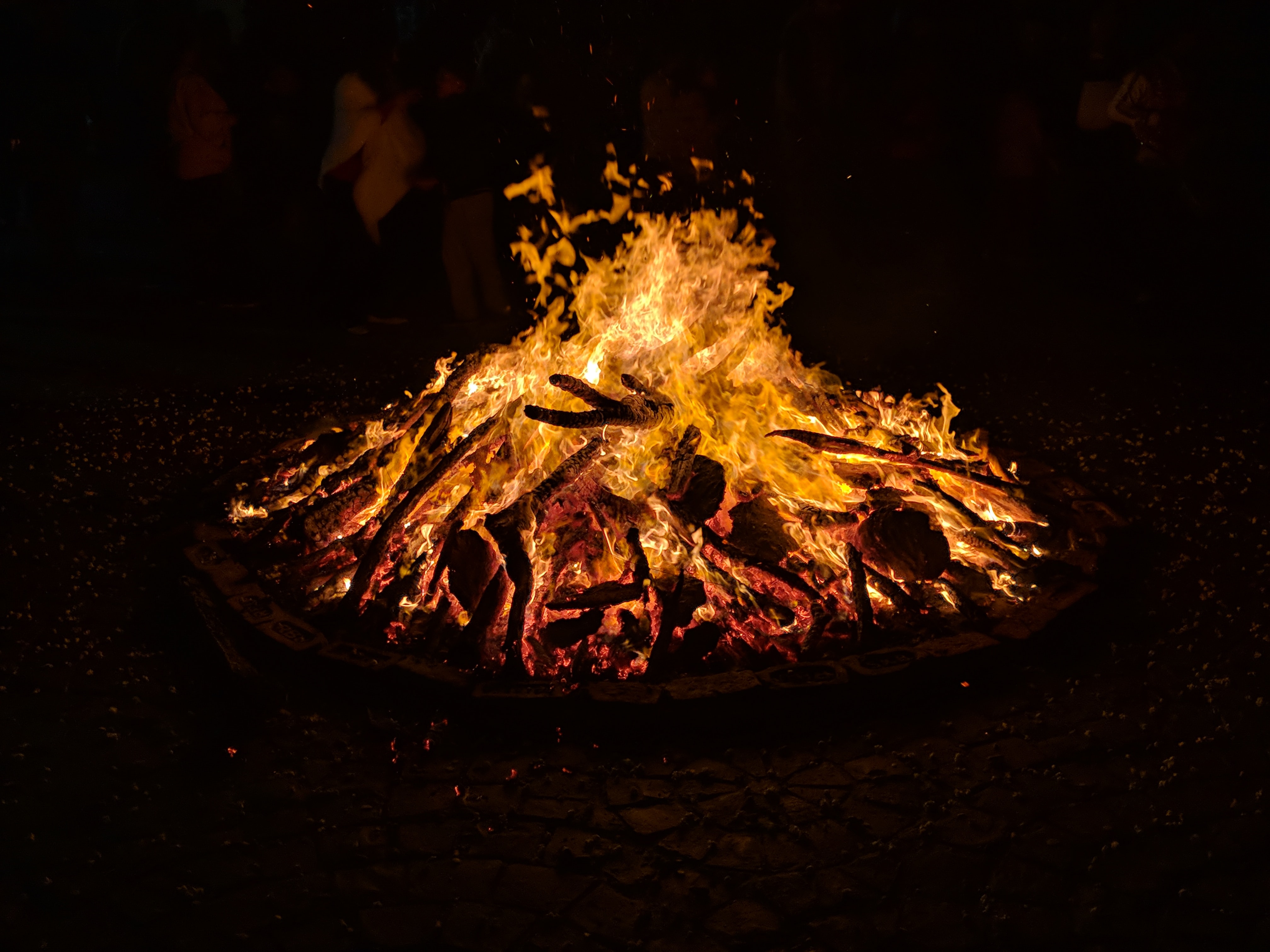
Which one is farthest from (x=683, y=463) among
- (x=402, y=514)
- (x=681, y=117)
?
(x=681, y=117)

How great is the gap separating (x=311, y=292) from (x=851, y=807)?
8.75 meters

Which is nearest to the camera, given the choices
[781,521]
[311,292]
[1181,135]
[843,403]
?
[781,521]

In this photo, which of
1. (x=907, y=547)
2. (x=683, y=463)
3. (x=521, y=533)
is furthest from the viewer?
(x=683, y=463)

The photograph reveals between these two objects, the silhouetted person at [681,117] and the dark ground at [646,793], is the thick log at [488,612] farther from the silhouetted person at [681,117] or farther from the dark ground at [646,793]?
the silhouetted person at [681,117]

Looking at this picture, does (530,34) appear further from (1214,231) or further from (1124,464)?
(1214,231)

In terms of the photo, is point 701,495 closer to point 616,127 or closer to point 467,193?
point 467,193

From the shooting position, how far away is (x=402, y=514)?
14.3 ft

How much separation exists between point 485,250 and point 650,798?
22.8 feet

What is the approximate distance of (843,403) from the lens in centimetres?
538

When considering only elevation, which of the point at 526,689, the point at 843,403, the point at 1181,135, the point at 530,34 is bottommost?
the point at 526,689

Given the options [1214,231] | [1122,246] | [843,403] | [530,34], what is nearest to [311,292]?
[530,34]

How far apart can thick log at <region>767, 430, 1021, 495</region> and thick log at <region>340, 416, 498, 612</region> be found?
4.51 feet

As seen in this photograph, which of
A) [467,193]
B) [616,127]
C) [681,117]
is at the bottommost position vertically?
[467,193]

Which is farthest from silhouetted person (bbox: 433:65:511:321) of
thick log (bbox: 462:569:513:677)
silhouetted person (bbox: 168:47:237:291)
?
thick log (bbox: 462:569:513:677)
